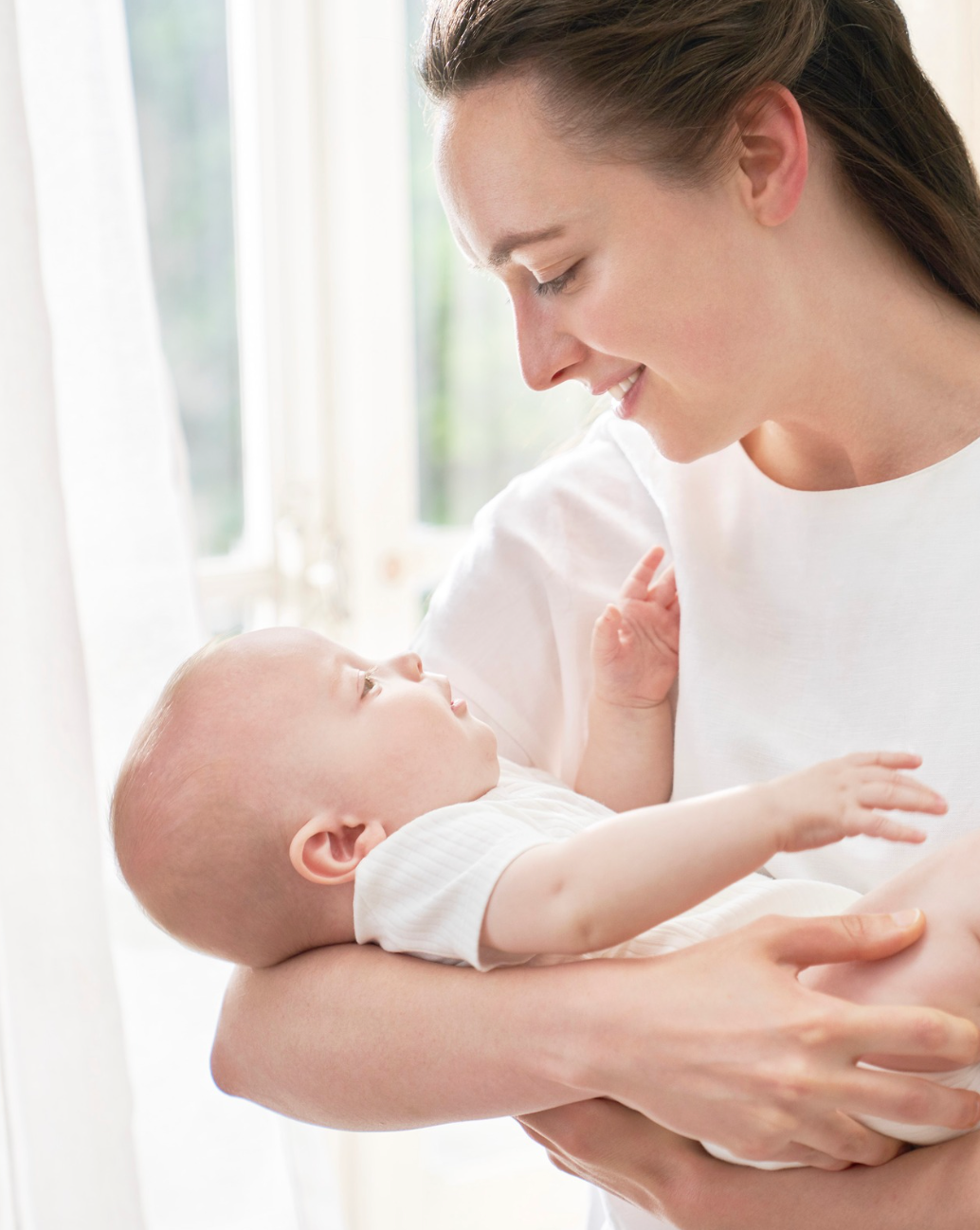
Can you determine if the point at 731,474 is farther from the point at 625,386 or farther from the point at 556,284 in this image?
the point at 556,284

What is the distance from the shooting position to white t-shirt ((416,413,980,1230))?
128 centimetres

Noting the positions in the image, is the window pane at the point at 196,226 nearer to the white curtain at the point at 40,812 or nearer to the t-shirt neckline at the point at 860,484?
the white curtain at the point at 40,812

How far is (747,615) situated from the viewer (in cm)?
144

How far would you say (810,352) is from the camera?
4.37 ft

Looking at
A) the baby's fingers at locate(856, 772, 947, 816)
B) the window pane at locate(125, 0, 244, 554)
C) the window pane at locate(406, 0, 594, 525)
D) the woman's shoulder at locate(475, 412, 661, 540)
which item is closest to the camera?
the baby's fingers at locate(856, 772, 947, 816)

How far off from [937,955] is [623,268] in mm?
681

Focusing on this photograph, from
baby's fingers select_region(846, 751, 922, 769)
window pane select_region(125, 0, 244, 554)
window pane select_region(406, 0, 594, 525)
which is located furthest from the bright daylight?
window pane select_region(406, 0, 594, 525)

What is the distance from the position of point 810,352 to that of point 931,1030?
2.27ft

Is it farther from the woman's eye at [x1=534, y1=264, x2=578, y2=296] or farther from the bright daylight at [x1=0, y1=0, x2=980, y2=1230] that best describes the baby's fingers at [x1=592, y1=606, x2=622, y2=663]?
the woman's eye at [x1=534, y1=264, x2=578, y2=296]

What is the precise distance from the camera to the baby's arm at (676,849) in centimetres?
94

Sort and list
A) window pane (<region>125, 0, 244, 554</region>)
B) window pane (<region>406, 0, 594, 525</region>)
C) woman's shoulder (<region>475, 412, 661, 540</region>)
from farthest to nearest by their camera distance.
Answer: window pane (<region>406, 0, 594, 525</region>), window pane (<region>125, 0, 244, 554</region>), woman's shoulder (<region>475, 412, 661, 540</region>)

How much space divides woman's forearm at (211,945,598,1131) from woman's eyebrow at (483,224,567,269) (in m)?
0.68

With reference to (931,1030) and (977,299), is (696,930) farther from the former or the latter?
(977,299)

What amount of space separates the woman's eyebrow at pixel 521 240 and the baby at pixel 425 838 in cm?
43
